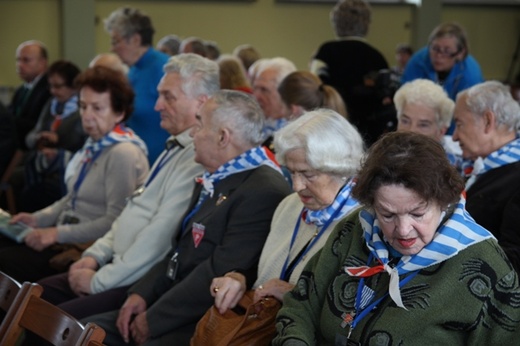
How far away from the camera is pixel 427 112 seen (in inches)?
155

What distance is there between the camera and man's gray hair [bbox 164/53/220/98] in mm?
3732

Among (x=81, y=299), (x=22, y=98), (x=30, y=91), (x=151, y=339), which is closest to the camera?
(x=151, y=339)

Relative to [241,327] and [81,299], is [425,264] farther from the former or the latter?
[81,299]

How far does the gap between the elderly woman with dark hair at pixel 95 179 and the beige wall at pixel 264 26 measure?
5883 mm

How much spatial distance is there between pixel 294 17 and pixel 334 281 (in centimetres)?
863

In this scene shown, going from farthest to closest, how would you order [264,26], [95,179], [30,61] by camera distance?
[264,26] → [30,61] → [95,179]

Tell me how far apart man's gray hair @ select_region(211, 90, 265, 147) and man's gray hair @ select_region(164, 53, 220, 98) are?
0.47 meters

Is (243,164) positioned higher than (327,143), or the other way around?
(327,143)

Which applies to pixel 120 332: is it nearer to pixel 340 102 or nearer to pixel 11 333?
pixel 11 333

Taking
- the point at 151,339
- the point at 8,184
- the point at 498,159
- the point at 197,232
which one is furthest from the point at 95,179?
the point at 8,184

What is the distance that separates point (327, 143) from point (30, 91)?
5182mm

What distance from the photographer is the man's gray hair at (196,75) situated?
3.73 meters

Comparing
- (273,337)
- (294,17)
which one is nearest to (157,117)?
(273,337)

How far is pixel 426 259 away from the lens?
2.18 metres
